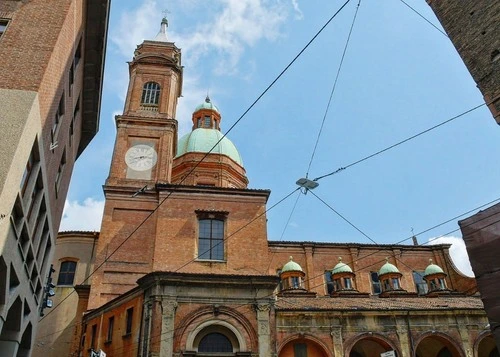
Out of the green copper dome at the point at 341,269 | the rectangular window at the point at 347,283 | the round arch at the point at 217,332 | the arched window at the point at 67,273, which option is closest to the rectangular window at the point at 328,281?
the green copper dome at the point at 341,269

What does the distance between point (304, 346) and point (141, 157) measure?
1411 cm

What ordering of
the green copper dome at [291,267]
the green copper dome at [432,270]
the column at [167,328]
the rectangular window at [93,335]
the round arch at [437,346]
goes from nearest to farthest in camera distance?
the column at [167,328]
the rectangular window at [93,335]
the round arch at [437,346]
the green copper dome at [291,267]
the green copper dome at [432,270]

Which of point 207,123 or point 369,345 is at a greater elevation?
point 207,123

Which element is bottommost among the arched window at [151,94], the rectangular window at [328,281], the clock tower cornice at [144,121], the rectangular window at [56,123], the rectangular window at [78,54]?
the rectangular window at [56,123]

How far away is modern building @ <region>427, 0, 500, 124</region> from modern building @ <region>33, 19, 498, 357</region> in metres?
6.95

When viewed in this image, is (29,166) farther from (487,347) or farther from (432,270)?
(432,270)

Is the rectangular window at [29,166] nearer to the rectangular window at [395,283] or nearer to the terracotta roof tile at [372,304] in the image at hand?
the terracotta roof tile at [372,304]

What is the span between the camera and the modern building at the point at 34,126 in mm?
8969

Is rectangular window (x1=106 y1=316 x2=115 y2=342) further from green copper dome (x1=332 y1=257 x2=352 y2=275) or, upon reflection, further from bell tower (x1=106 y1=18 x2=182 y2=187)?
green copper dome (x1=332 y1=257 x2=352 y2=275)

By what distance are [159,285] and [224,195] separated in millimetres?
6770

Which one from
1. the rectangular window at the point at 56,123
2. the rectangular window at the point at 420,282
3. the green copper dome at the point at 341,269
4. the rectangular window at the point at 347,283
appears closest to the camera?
the rectangular window at the point at 56,123

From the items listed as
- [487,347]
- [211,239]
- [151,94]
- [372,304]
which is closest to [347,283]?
[372,304]

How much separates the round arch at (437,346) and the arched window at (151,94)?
69.3 feet

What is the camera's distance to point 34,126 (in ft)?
31.4
